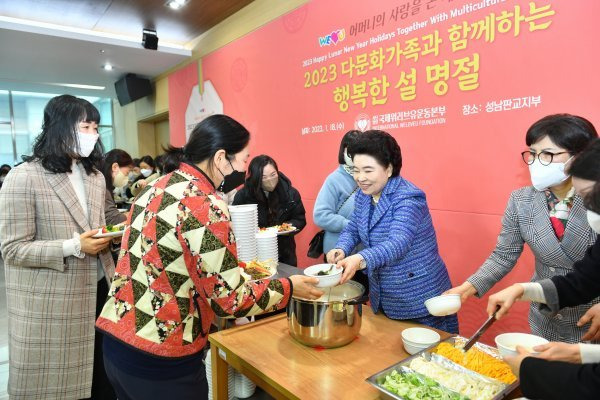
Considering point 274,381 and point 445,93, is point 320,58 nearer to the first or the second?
point 445,93

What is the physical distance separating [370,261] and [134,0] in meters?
4.15

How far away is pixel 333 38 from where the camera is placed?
Result: 3.17m

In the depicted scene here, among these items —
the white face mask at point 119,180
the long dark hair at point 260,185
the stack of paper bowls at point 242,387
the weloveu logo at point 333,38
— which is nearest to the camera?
the stack of paper bowls at point 242,387

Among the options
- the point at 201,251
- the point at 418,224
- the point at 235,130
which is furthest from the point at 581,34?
the point at 201,251

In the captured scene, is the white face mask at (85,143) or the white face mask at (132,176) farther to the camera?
the white face mask at (132,176)

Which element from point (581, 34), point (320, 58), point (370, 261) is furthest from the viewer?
point (320, 58)

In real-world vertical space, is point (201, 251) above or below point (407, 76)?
below

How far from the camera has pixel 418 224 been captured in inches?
60.4

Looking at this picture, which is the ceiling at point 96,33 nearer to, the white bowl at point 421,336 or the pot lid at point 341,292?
the pot lid at point 341,292

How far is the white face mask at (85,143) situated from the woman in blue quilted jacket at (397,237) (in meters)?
1.14

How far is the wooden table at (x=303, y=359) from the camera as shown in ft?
3.54

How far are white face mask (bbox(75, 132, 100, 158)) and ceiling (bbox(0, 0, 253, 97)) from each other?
3.05 m

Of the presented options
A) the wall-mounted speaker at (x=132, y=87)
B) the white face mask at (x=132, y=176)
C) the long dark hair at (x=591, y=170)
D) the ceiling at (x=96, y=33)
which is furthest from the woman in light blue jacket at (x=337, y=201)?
the wall-mounted speaker at (x=132, y=87)

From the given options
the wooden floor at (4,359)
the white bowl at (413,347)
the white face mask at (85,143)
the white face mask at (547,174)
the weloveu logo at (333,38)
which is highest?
the weloveu logo at (333,38)
